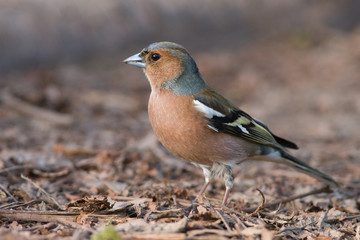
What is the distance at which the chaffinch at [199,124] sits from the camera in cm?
458

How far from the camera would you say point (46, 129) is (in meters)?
7.04

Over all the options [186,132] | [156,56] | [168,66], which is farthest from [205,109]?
[156,56]

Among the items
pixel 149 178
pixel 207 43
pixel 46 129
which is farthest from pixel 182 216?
pixel 207 43

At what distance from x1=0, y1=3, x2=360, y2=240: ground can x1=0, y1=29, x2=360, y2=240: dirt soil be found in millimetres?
17

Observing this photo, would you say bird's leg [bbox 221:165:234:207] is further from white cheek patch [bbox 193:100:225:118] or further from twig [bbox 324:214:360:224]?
twig [bbox 324:214:360:224]

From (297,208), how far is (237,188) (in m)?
0.89

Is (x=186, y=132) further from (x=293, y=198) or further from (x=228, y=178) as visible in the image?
(x=293, y=198)

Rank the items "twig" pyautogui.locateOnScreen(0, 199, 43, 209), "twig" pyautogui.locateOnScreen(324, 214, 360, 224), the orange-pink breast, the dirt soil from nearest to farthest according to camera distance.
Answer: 1. the dirt soil
2. "twig" pyautogui.locateOnScreen(0, 199, 43, 209)
3. "twig" pyautogui.locateOnScreen(324, 214, 360, 224)
4. the orange-pink breast

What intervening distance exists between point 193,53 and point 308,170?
7830mm

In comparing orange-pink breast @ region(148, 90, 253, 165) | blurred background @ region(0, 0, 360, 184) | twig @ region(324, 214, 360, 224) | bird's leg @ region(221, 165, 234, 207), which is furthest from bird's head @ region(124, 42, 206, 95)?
twig @ region(324, 214, 360, 224)

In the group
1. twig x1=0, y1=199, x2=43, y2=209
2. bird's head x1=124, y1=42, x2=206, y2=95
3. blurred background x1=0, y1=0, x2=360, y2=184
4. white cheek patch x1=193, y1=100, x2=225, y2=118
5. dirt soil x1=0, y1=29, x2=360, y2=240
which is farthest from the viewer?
Answer: blurred background x1=0, y1=0, x2=360, y2=184

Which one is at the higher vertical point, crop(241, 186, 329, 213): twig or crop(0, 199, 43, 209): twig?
crop(241, 186, 329, 213): twig

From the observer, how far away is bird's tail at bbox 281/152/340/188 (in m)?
5.16

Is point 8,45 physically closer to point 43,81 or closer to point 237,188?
point 43,81
